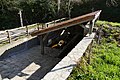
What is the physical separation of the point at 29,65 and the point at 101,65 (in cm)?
384

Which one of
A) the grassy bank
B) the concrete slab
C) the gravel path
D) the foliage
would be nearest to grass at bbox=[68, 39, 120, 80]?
the grassy bank

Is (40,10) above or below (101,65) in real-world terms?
above

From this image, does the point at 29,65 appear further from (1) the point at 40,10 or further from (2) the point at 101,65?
(1) the point at 40,10

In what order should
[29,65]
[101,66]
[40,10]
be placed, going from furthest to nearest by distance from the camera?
[40,10] → [29,65] → [101,66]

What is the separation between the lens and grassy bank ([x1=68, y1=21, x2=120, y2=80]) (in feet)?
23.0

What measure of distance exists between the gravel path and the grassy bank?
7.47 ft

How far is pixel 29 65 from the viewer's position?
9.84 m

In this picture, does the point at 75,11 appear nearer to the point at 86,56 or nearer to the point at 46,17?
the point at 46,17

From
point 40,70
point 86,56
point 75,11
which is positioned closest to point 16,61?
point 40,70

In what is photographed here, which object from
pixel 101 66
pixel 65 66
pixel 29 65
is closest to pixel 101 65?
pixel 101 66

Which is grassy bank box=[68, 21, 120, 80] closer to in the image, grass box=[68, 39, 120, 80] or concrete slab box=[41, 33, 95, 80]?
grass box=[68, 39, 120, 80]

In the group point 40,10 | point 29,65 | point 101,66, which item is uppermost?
point 40,10

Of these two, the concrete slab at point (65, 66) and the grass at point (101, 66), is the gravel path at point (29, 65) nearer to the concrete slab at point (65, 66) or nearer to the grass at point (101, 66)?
the concrete slab at point (65, 66)

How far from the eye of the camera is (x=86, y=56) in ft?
27.2
